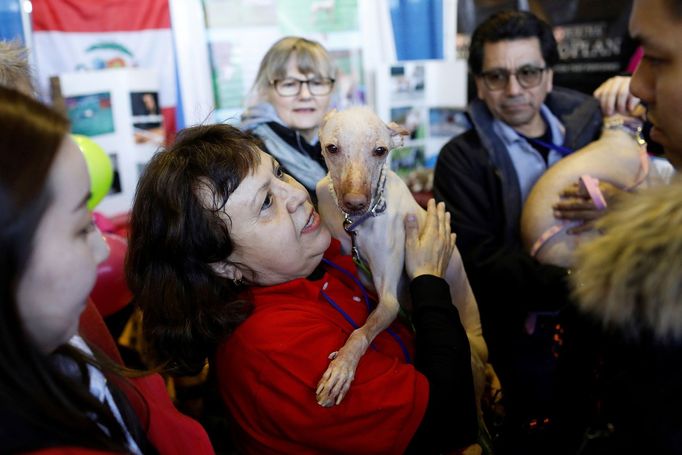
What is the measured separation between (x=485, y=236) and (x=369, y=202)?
0.94 metres

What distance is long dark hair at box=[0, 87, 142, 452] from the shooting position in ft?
2.26

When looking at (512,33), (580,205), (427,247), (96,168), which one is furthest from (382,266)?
(96,168)

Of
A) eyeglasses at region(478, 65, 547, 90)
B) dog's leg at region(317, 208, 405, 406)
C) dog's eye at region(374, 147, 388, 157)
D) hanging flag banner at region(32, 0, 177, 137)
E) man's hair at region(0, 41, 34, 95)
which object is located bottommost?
dog's leg at region(317, 208, 405, 406)

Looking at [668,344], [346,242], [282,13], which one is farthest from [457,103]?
[668,344]

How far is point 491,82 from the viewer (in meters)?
2.30

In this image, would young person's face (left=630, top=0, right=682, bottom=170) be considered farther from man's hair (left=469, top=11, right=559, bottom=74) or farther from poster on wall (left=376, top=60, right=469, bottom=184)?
poster on wall (left=376, top=60, right=469, bottom=184)

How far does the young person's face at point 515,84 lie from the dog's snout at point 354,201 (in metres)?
1.18

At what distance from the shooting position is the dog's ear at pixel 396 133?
1570 millimetres

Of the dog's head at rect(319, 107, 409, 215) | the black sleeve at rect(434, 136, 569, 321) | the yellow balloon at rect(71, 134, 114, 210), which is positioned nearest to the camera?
the dog's head at rect(319, 107, 409, 215)

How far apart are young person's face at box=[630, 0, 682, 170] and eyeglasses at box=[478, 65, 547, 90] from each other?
0.95 m

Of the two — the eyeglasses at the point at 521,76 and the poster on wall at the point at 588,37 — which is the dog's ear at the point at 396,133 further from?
the poster on wall at the point at 588,37

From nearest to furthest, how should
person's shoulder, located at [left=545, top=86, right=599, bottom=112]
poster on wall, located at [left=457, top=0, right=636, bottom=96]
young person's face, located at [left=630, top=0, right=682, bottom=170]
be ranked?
young person's face, located at [left=630, top=0, right=682, bottom=170] < person's shoulder, located at [left=545, top=86, right=599, bottom=112] < poster on wall, located at [left=457, top=0, right=636, bottom=96]

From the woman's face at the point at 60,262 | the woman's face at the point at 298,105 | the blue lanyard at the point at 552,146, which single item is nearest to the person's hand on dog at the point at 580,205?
the blue lanyard at the point at 552,146

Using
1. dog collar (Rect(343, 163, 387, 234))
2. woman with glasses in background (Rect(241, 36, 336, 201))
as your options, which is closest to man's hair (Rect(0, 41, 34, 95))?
dog collar (Rect(343, 163, 387, 234))
